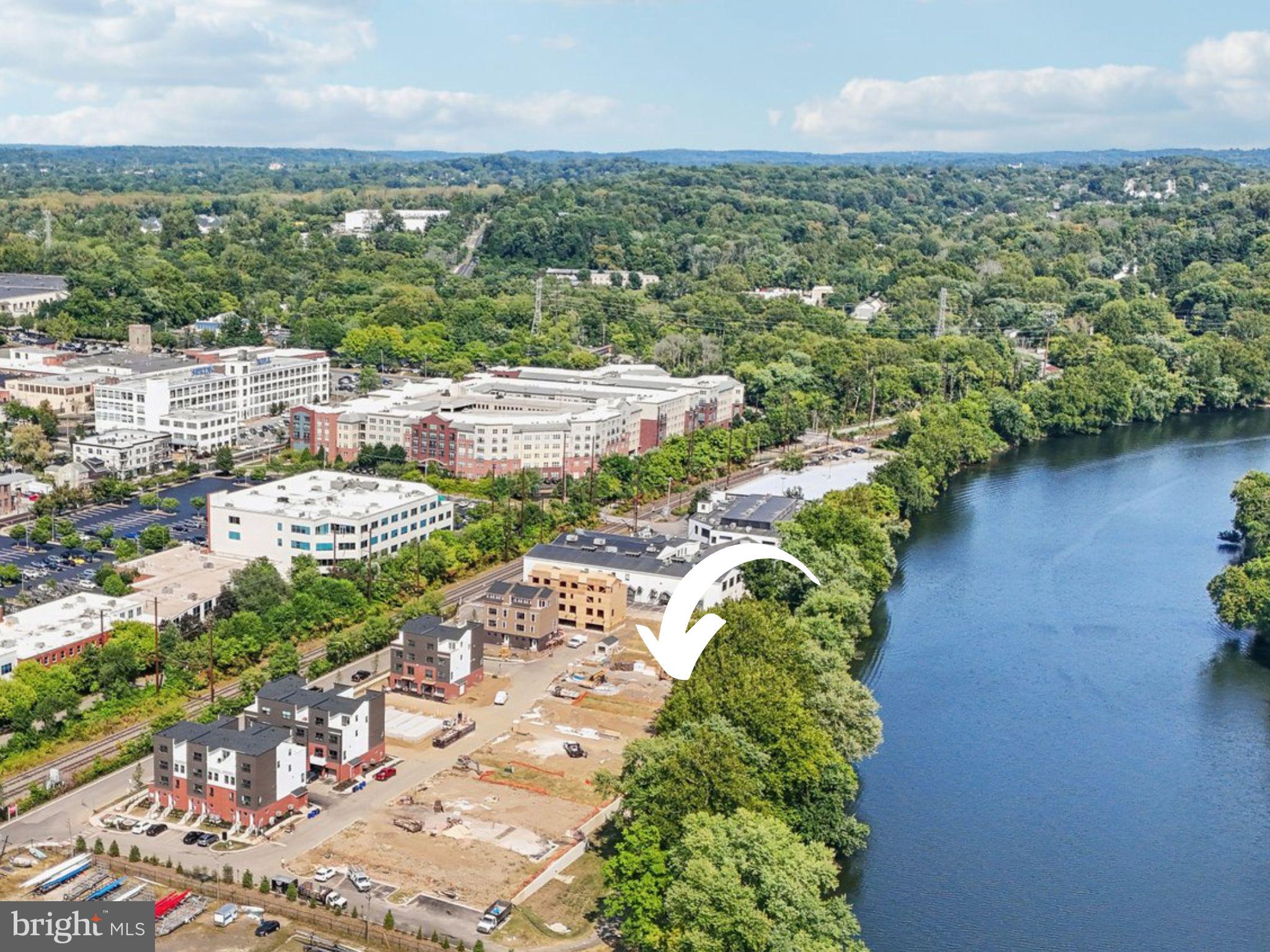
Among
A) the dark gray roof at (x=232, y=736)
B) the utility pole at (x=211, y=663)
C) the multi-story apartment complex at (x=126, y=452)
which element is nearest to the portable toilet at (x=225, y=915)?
the dark gray roof at (x=232, y=736)

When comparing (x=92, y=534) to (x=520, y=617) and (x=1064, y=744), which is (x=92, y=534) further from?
(x=1064, y=744)

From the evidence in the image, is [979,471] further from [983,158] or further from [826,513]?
[983,158]

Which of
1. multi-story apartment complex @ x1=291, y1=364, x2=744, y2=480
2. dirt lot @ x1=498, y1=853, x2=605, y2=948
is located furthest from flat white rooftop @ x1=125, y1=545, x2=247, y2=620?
dirt lot @ x1=498, y1=853, x2=605, y2=948

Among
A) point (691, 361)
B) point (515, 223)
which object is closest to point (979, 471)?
point (691, 361)

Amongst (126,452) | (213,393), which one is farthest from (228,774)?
(213,393)

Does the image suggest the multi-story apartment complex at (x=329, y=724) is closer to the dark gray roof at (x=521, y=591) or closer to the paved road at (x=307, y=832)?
the paved road at (x=307, y=832)
